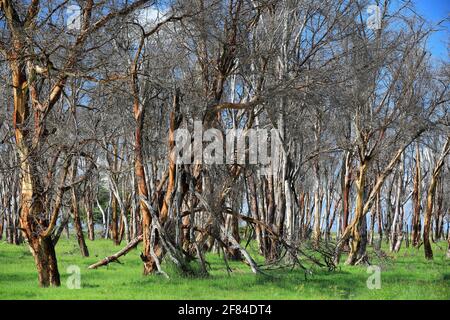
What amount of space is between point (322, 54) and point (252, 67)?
86.1 inches

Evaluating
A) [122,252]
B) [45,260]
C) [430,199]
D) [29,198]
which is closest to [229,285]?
[122,252]

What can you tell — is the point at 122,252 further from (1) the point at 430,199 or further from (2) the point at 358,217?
(1) the point at 430,199

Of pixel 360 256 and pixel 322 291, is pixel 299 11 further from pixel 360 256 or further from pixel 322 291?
pixel 322 291

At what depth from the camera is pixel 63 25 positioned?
38.0 feet

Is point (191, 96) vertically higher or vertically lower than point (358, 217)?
higher

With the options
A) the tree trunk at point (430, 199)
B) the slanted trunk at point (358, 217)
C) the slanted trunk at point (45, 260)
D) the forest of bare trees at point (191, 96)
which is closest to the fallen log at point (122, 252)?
the forest of bare trees at point (191, 96)

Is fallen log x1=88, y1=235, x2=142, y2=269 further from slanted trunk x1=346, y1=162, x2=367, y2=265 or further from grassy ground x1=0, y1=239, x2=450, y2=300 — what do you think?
slanted trunk x1=346, y1=162, x2=367, y2=265

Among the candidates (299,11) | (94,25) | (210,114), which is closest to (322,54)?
(299,11)

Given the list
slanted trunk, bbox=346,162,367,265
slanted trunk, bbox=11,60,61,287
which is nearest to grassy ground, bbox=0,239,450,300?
slanted trunk, bbox=11,60,61,287

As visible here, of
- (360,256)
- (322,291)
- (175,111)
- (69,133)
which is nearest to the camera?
(322,291)

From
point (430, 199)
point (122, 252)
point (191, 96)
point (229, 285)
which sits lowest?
point (229, 285)

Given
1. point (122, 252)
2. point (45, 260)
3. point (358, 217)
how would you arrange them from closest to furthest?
point (45, 260), point (122, 252), point (358, 217)

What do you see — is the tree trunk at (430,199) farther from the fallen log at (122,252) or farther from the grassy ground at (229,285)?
the fallen log at (122,252)
